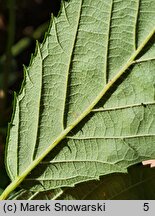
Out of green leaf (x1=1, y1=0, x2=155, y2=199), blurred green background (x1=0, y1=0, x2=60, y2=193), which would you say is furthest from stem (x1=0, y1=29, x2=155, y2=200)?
blurred green background (x1=0, y1=0, x2=60, y2=193)

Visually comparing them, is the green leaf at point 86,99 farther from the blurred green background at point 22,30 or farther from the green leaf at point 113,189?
the blurred green background at point 22,30

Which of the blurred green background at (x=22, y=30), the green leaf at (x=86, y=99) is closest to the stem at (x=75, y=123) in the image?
the green leaf at (x=86, y=99)

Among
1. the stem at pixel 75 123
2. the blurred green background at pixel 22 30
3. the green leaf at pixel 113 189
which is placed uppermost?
the blurred green background at pixel 22 30

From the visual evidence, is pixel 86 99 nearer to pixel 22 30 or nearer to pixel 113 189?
pixel 113 189

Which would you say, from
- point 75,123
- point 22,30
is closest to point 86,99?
point 75,123

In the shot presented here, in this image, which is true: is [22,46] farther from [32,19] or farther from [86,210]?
[86,210]

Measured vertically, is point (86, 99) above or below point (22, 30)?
below

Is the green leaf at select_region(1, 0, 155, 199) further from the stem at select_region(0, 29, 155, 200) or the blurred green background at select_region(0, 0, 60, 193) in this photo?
the blurred green background at select_region(0, 0, 60, 193)

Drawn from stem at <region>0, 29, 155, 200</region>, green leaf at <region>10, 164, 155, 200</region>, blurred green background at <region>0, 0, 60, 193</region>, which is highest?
blurred green background at <region>0, 0, 60, 193</region>
